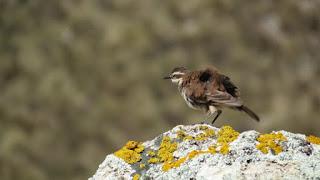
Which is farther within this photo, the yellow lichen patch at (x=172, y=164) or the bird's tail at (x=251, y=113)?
the bird's tail at (x=251, y=113)

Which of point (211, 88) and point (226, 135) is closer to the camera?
point (226, 135)

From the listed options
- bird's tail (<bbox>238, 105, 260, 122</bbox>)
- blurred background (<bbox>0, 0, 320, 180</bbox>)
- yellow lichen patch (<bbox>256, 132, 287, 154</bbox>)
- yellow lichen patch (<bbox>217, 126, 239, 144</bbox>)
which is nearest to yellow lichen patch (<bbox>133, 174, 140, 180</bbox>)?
yellow lichen patch (<bbox>217, 126, 239, 144</bbox>)

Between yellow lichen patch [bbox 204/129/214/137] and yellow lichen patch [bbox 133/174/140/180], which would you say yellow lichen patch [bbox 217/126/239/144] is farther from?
yellow lichen patch [bbox 133/174/140/180]

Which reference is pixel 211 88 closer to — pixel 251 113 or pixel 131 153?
pixel 251 113

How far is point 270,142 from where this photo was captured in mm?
6777

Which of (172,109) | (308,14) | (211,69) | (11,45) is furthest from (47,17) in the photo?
(211,69)

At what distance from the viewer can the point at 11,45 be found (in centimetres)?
2948

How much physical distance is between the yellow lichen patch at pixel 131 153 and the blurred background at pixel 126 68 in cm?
1662

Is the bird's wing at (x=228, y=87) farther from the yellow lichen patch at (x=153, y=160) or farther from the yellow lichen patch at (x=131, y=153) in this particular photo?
the yellow lichen patch at (x=153, y=160)

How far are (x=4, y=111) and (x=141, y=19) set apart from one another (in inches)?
212

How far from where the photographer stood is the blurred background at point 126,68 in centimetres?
2538

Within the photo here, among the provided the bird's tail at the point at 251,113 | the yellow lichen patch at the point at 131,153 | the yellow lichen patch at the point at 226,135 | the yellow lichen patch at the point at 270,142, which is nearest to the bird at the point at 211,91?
the bird's tail at the point at 251,113

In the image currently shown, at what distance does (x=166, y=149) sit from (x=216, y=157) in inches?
21.9

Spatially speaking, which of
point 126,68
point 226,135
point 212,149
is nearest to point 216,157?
point 212,149
